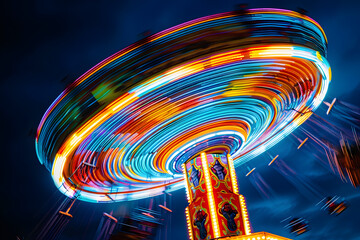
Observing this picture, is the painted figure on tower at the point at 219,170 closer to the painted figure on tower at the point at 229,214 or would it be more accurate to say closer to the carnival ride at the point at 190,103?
the carnival ride at the point at 190,103

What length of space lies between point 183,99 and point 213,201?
3.57 metres

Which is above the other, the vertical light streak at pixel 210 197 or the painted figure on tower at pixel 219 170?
the painted figure on tower at pixel 219 170

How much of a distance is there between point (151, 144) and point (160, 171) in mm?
2499

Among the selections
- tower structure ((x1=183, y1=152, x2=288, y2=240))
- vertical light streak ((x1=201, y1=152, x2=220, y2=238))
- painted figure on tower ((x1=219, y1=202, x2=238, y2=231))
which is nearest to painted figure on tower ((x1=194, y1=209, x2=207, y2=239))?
tower structure ((x1=183, y1=152, x2=288, y2=240))

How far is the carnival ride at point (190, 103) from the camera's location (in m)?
8.55

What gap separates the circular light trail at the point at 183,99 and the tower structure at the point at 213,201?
837 millimetres

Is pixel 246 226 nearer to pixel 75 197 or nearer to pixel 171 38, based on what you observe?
pixel 171 38

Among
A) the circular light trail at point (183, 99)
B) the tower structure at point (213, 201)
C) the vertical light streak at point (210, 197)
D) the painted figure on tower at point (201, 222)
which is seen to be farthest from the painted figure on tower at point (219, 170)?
the painted figure on tower at point (201, 222)

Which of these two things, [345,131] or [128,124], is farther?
[345,131]

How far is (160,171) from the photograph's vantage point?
1432cm

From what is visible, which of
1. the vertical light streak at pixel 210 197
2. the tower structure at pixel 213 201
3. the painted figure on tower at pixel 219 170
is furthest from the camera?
the painted figure on tower at pixel 219 170

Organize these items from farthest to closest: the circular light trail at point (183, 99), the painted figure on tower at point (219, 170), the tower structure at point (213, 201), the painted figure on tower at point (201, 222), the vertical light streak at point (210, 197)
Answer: the painted figure on tower at point (219, 170)
the painted figure on tower at point (201, 222)
the tower structure at point (213, 201)
the vertical light streak at point (210, 197)
the circular light trail at point (183, 99)

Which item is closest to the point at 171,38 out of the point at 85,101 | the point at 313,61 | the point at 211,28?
the point at 211,28

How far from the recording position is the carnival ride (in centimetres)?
855
